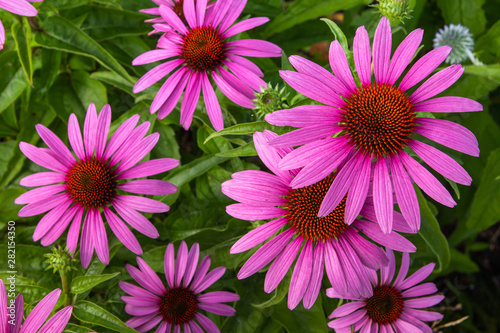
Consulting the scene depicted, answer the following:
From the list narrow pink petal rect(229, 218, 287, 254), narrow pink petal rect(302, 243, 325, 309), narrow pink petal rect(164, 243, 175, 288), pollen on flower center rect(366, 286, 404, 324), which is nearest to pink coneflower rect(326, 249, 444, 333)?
pollen on flower center rect(366, 286, 404, 324)

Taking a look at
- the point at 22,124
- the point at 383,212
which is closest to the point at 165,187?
the point at 383,212

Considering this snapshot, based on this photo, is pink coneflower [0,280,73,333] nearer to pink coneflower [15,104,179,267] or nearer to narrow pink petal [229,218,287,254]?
pink coneflower [15,104,179,267]

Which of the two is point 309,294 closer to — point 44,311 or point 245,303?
point 245,303

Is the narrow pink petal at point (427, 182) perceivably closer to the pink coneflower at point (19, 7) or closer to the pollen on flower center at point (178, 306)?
the pollen on flower center at point (178, 306)

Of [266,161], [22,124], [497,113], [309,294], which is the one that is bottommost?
[309,294]

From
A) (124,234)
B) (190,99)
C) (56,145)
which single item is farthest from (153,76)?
(124,234)

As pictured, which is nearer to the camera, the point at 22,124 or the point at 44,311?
the point at 44,311
